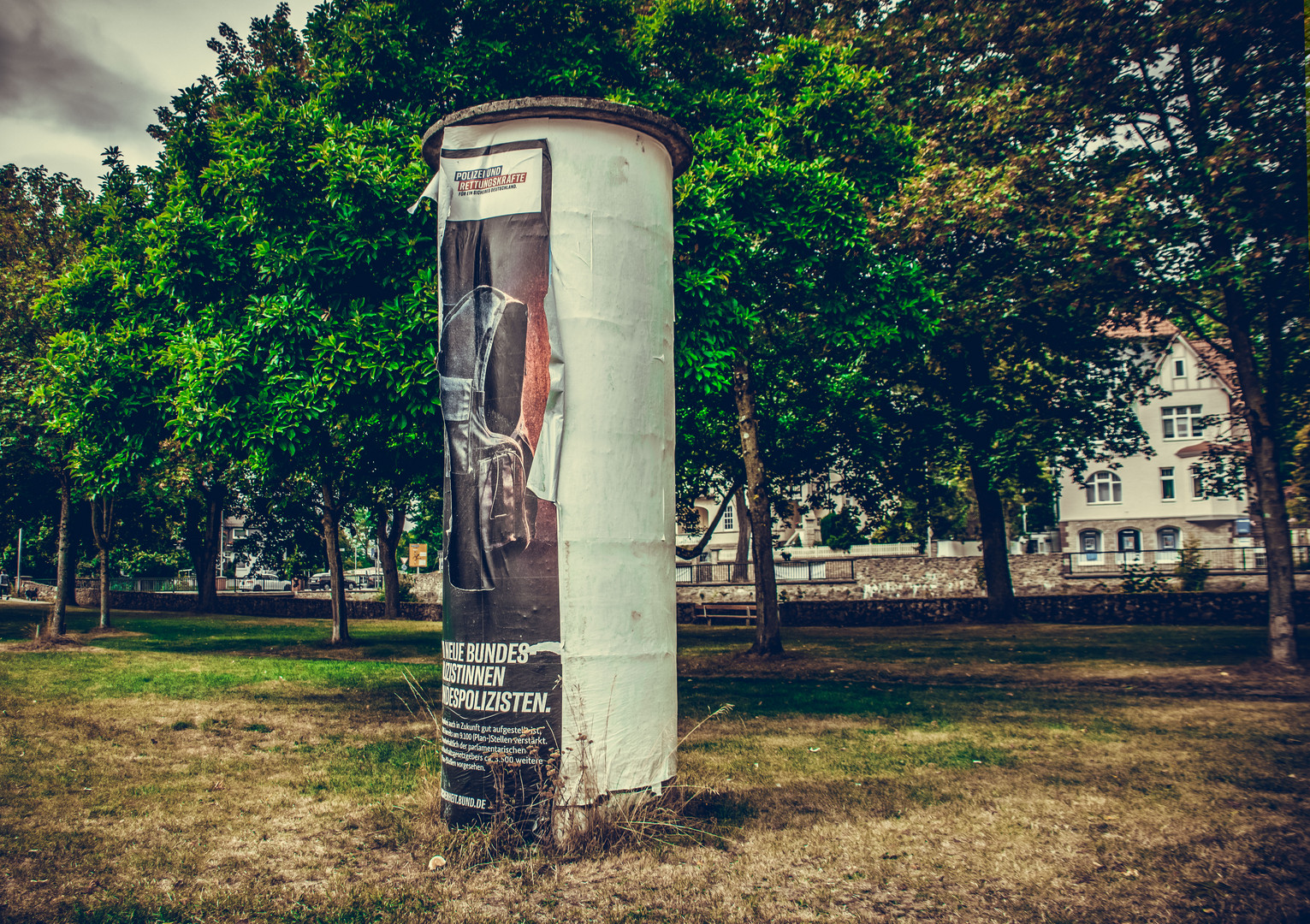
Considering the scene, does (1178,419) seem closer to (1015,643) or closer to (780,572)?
(780,572)

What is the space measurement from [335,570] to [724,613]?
12528mm

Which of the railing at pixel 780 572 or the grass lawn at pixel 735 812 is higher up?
the railing at pixel 780 572

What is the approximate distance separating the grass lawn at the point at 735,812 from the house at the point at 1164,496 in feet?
128

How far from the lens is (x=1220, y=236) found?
13.9 metres

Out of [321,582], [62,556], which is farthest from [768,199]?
[321,582]

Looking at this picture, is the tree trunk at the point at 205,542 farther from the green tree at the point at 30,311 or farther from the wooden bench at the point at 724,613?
the wooden bench at the point at 724,613

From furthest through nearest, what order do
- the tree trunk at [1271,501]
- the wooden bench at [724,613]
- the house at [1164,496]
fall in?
the house at [1164,496], the wooden bench at [724,613], the tree trunk at [1271,501]

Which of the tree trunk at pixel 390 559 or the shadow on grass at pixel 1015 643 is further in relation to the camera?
the tree trunk at pixel 390 559

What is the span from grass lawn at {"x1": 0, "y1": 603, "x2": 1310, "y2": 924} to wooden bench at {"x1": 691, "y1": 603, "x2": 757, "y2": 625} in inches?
621

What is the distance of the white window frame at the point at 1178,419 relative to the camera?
48.8m

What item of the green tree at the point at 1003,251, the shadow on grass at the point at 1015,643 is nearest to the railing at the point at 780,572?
the shadow on grass at the point at 1015,643

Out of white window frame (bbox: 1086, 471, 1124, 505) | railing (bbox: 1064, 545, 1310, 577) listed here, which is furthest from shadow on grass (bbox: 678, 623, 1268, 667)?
white window frame (bbox: 1086, 471, 1124, 505)

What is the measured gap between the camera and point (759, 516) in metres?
17.2

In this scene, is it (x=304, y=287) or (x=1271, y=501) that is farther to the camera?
(x=1271, y=501)
